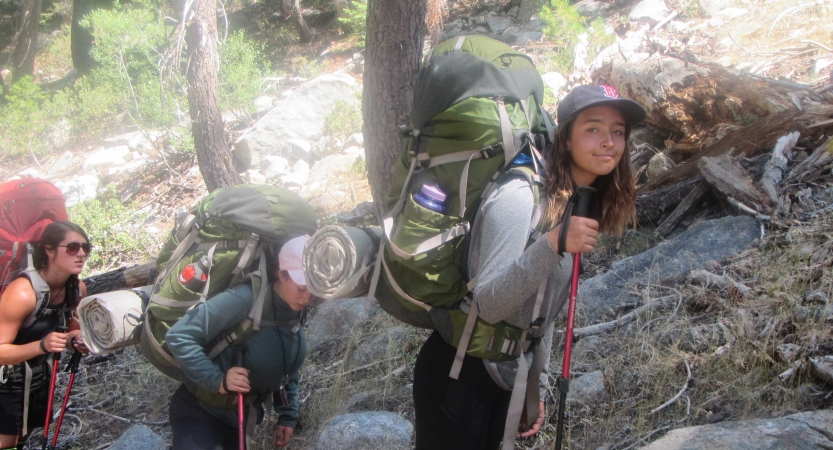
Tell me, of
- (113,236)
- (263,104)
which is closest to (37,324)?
(113,236)

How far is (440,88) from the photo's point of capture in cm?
214

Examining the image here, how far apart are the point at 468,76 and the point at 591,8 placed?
37.9 ft

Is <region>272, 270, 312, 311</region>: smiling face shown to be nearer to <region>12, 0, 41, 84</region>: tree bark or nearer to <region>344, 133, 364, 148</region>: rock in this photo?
<region>344, 133, 364, 148</region>: rock

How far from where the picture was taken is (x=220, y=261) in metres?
2.81

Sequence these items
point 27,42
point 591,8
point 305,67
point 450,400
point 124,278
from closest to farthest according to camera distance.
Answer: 1. point 450,400
2. point 124,278
3. point 591,8
4. point 305,67
5. point 27,42

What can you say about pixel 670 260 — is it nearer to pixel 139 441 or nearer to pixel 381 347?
pixel 381 347

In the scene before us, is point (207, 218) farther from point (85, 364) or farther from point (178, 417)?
point (85, 364)

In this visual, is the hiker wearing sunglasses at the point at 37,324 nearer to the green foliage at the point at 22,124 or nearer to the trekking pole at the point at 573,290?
the trekking pole at the point at 573,290

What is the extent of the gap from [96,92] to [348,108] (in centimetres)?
789

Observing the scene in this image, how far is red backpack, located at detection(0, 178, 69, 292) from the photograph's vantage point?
3727mm

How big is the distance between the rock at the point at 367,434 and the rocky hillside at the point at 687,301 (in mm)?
10

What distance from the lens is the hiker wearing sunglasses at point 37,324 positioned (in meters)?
3.48

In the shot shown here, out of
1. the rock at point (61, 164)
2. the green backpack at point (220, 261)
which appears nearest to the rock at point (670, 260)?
the green backpack at point (220, 261)

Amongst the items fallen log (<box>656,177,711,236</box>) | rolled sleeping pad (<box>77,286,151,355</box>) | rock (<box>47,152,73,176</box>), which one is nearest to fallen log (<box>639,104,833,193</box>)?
fallen log (<box>656,177,711,236</box>)
